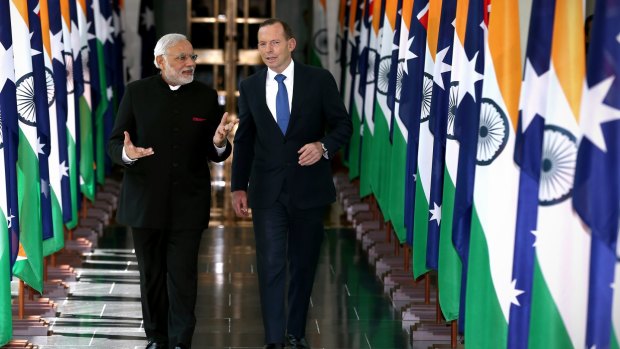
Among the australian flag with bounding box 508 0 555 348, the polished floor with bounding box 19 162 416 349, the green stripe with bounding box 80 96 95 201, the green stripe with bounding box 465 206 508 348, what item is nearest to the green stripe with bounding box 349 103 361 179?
the polished floor with bounding box 19 162 416 349

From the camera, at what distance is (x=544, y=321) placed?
486 centimetres

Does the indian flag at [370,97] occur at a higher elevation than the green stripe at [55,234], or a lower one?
higher

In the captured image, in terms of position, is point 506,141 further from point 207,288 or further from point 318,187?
point 207,288

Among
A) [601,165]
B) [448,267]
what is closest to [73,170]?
[448,267]

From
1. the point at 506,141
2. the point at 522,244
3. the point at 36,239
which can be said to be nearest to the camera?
the point at 522,244

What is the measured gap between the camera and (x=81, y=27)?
10.5 meters

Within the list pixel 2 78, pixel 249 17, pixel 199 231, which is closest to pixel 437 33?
pixel 199 231

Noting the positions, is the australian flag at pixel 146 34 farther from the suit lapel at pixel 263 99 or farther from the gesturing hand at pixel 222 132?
the gesturing hand at pixel 222 132

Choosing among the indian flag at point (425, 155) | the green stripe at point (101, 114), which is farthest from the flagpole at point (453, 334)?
the green stripe at point (101, 114)

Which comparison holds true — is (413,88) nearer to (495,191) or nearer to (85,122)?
(495,191)

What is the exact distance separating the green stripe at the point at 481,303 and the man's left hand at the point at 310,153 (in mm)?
822

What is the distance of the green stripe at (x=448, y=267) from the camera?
6305 mm

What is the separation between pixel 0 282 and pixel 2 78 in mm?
1054

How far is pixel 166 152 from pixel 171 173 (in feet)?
0.35
